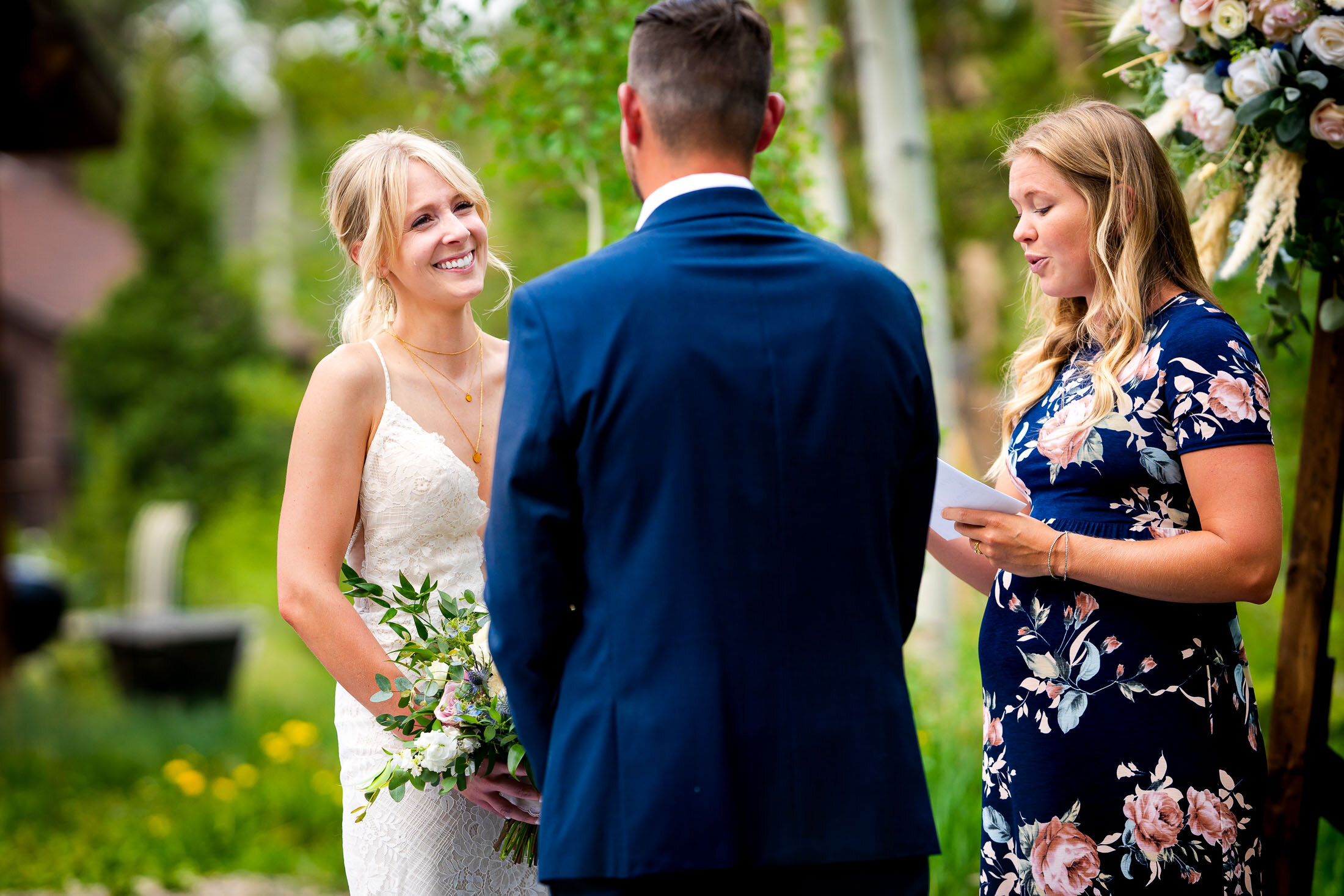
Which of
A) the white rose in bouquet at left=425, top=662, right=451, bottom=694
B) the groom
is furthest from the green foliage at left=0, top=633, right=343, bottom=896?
the groom

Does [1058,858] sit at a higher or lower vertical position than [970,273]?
lower

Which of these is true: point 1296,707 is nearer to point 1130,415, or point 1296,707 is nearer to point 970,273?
point 1130,415

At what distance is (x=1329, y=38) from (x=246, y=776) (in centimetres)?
565

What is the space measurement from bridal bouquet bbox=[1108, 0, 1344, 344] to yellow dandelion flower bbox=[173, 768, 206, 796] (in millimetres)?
4883

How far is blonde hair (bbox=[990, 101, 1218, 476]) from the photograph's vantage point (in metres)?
2.17

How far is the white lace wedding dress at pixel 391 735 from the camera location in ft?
7.43

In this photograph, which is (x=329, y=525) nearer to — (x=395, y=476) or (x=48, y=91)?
(x=395, y=476)

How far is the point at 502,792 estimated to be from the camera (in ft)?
6.67

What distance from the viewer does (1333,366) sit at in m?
2.82

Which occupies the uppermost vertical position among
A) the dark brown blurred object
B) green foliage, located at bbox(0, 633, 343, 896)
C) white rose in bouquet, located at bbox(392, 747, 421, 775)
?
the dark brown blurred object

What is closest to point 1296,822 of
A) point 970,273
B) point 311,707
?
point 311,707

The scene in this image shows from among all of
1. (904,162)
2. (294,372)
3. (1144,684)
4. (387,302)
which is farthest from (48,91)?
(294,372)

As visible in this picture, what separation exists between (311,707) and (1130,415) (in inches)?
269

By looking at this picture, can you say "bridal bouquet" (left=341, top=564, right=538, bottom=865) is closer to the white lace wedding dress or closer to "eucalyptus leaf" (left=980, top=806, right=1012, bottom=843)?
the white lace wedding dress
